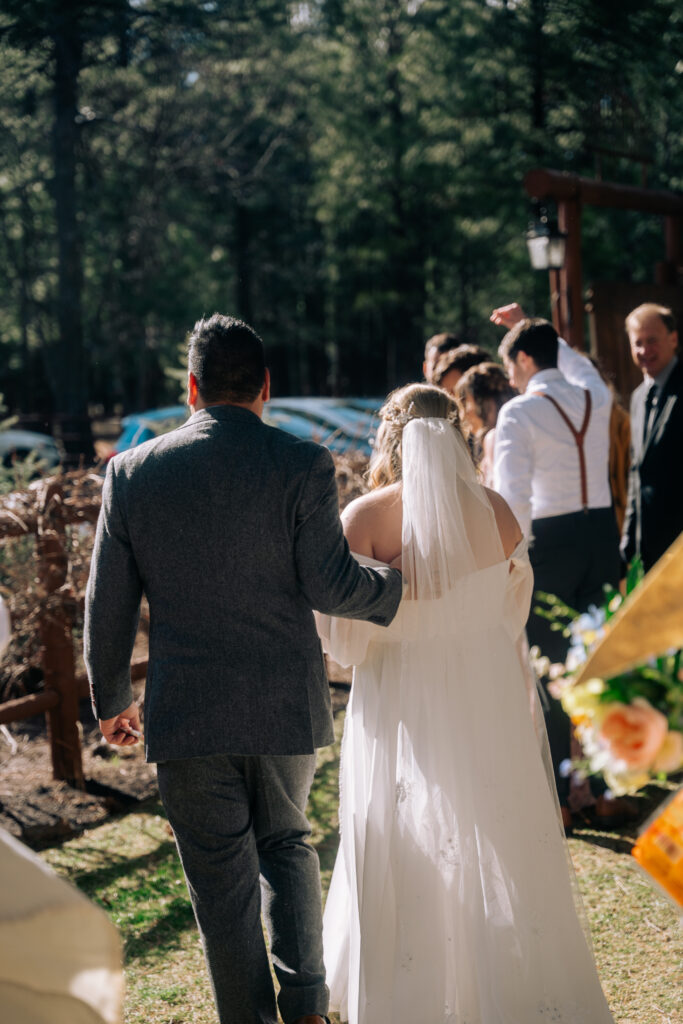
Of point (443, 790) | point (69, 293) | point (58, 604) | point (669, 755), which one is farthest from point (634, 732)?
point (69, 293)

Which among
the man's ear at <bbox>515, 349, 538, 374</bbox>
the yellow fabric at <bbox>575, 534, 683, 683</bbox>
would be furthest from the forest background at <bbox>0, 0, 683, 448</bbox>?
the yellow fabric at <bbox>575, 534, 683, 683</bbox>

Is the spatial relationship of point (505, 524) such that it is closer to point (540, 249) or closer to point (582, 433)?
point (582, 433)

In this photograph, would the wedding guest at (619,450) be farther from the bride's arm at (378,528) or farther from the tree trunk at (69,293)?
the tree trunk at (69,293)

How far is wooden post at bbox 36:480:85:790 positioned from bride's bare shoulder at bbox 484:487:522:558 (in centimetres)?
253

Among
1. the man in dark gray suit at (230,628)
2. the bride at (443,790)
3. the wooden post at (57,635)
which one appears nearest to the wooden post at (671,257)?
the wooden post at (57,635)

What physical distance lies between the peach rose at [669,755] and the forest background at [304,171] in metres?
7.66

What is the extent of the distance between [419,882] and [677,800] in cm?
148

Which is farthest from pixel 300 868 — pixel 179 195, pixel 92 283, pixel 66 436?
pixel 92 283

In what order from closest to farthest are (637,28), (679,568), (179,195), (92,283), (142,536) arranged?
(679,568) < (142,536) < (637,28) < (179,195) < (92,283)

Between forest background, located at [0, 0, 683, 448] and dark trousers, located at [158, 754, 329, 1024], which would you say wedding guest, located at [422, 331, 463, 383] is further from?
forest background, located at [0, 0, 683, 448]

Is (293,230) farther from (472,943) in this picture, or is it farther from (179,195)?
(472,943)

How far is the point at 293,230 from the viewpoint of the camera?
32.1 meters

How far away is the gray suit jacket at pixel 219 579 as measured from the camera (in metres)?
2.63

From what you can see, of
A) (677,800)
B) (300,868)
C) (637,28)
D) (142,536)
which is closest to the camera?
(677,800)
